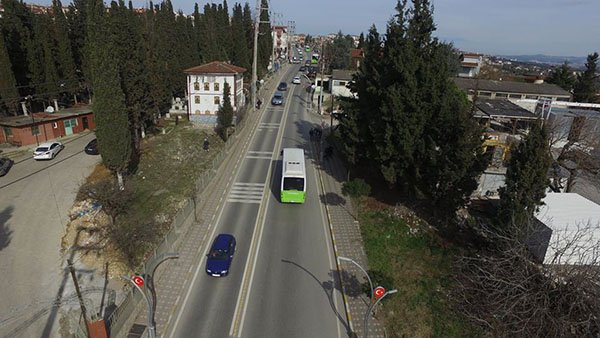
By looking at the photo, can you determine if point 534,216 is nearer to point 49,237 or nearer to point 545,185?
point 545,185

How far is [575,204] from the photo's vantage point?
24.5m

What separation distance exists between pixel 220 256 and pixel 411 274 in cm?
1184

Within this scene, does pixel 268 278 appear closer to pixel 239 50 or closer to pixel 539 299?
pixel 539 299

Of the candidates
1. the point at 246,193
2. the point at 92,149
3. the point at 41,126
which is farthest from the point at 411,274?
the point at 41,126

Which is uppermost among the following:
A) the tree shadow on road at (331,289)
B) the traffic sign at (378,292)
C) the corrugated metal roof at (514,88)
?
the corrugated metal roof at (514,88)

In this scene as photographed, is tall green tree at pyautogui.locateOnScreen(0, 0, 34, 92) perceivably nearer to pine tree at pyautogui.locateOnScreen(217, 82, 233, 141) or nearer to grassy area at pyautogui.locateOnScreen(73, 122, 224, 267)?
grassy area at pyautogui.locateOnScreen(73, 122, 224, 267)

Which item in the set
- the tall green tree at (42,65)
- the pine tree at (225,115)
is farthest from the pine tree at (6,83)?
the pine tree at (225,115)

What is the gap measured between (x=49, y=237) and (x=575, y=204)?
35.7 m

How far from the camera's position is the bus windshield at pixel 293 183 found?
30547mm

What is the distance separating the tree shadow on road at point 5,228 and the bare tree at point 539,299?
95.6 feet

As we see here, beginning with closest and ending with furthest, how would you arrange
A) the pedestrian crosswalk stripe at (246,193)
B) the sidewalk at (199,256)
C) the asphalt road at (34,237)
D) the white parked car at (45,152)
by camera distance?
the sidewalk at (199,256), the asphalt road at (34,237), the pedestrian crosswalk stripe at (246,193), the white parked car at (45,152)

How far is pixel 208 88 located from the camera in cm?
5253

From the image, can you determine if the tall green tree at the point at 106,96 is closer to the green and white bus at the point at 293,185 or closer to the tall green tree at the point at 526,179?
the green and white bus at the point at 293,185

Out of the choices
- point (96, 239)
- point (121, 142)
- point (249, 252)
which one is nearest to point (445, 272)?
point (249, 252)
